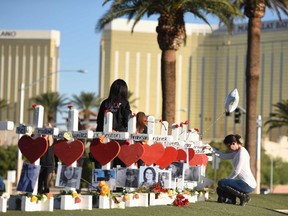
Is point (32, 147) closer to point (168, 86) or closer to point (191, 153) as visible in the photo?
point (191, 153)

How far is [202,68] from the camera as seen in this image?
569 feet

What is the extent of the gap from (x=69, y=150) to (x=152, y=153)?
80.0 inches

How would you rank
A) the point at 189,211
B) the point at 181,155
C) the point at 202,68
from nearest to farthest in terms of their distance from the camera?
the point at 189,211
the point at 181,155
the point at 202,68

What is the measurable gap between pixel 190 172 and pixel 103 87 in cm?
15696

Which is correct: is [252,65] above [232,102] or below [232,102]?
above

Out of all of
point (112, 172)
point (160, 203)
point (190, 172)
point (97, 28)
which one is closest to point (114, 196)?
point (112, 172)

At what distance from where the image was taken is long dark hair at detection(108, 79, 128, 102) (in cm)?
1581

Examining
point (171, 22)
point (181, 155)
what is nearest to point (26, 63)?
point (171, 22)

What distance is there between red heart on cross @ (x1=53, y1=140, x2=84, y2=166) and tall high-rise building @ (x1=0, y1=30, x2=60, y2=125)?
545 feet

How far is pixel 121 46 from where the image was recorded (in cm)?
17812

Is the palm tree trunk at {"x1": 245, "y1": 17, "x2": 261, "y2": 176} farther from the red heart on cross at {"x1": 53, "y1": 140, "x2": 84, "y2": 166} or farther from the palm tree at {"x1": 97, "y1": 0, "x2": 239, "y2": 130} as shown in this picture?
the red heart on cross at {"x1": 53, "y1": 140, "x2": 84, "y2": 166}

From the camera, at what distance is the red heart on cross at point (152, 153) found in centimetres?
1584

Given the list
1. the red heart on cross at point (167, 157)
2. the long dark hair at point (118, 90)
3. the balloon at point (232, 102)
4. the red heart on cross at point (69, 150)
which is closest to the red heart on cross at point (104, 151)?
the red heart on cross at point (69, 150)

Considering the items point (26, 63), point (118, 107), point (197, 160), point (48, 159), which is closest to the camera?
point (48, 159)
